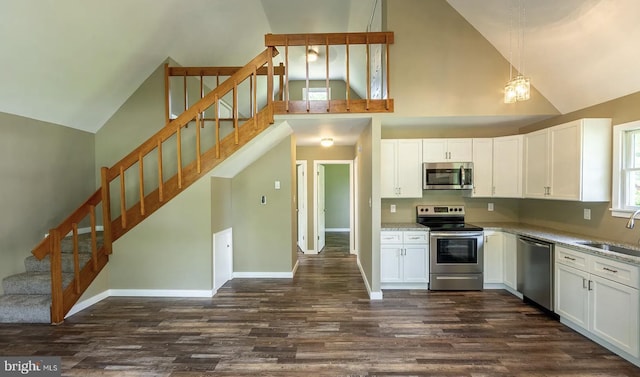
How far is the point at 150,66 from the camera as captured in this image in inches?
166

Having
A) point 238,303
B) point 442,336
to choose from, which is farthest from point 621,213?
point 238,303

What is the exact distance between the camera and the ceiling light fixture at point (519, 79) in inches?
109

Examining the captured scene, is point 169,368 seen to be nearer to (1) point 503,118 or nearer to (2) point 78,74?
(2) point 78,74

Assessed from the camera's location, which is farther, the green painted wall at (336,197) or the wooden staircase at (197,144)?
the green painted wall at (336,197)

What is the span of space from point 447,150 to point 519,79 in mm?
1556

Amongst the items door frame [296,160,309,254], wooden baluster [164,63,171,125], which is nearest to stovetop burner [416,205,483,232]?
door frame [296,160,309,254]

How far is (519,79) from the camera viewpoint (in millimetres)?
2783

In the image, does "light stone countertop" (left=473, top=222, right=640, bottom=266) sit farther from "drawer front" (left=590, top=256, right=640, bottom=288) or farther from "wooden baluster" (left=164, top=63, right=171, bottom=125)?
"wooden baluster" (left=164, top=63, right=171, bottom=125)

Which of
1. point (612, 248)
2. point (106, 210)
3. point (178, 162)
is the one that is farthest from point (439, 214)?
point (106, 210)

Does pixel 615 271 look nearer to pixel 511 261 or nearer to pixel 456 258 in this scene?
pixel 511 261

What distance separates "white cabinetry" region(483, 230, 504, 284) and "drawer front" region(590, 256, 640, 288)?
1306 mm

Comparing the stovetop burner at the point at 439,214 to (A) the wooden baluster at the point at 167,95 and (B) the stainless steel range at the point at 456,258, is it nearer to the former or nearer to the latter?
(B) the stainless steel range at the point at 456,258

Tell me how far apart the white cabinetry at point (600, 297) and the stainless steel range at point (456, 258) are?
0.95m

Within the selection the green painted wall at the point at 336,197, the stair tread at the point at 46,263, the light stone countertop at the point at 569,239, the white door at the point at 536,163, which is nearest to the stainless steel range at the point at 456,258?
the light stone countertop at the point at 569,239
